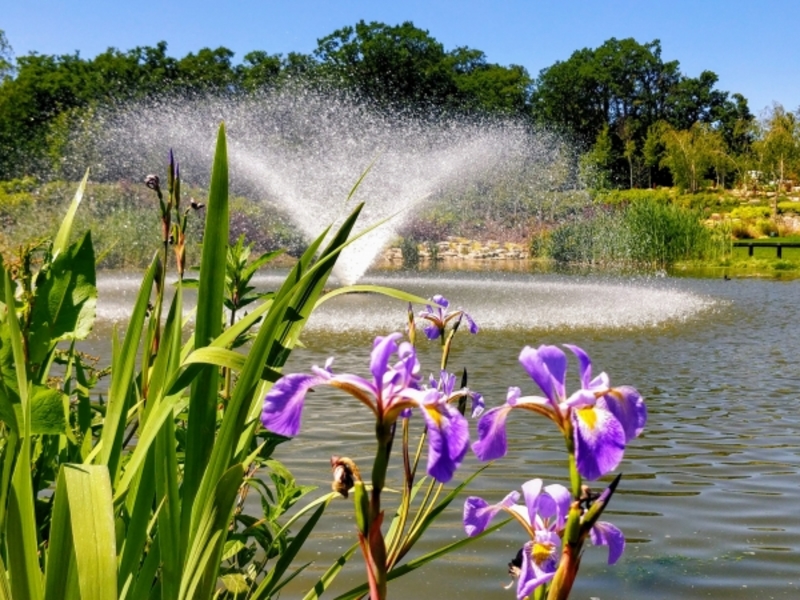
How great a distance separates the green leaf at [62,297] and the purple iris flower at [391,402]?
789 millimetres

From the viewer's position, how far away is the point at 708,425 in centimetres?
504

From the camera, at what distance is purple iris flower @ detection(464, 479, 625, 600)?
959 millimetres

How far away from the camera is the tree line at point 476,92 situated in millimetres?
42906

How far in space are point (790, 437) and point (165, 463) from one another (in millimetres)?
4316

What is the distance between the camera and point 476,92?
2250 inches

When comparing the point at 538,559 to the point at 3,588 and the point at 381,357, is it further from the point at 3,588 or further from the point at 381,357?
the point at 3,588

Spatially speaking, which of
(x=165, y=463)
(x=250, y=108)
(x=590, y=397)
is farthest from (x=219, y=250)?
(x=250, y=108)

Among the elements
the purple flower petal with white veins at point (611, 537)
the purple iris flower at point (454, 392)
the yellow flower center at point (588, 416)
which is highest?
the yellow flower center at point (588, 416)

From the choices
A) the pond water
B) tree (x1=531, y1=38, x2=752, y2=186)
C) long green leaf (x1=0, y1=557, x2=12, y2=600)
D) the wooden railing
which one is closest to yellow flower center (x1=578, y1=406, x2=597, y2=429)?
long green leaf (x1=0, y1=557, x2=12, y2=600)

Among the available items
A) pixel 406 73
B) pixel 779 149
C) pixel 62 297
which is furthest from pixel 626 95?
pixel 62 297

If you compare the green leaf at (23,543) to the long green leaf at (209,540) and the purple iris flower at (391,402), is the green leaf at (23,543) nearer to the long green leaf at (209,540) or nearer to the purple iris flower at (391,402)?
the long green leaf at (209,540)

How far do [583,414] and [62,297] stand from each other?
0.98m

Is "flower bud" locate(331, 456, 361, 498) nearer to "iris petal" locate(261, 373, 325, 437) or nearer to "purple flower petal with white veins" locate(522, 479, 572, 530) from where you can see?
"iris petal" locate(261, 373, 325, 437)

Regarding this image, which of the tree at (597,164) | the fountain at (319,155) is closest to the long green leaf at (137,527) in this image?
the fountain at (319,155)
